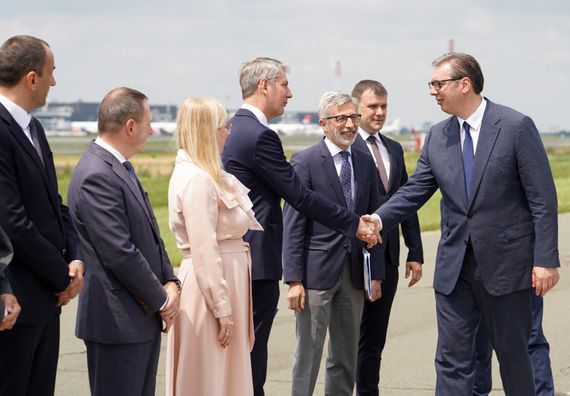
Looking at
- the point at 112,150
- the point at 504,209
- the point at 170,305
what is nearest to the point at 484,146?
the point at 504,209

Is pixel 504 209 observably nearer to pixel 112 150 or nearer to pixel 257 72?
pixel 257 72

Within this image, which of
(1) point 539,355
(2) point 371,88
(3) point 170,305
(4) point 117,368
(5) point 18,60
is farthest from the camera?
(2) point 371,88

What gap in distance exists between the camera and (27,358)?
429 cm

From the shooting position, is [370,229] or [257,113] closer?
[257,113]

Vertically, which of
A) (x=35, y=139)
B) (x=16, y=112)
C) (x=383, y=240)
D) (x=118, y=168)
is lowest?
(x=383, y=240)

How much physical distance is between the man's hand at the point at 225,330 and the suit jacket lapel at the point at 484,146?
4.83 feet

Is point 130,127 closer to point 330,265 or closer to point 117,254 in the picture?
point 117,254

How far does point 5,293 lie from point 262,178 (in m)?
2.18

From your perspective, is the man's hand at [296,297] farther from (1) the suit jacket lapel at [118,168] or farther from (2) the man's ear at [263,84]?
(1) the suit jacket lapel at [118,168]

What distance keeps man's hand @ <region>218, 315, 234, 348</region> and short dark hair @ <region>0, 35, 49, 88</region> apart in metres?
1.49

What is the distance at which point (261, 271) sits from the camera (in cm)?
555

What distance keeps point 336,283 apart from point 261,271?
2.06 ft

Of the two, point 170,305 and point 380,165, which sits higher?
point 380,165

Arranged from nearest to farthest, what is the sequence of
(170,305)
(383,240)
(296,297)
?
(170,305) < (296,297) < (383,240)
